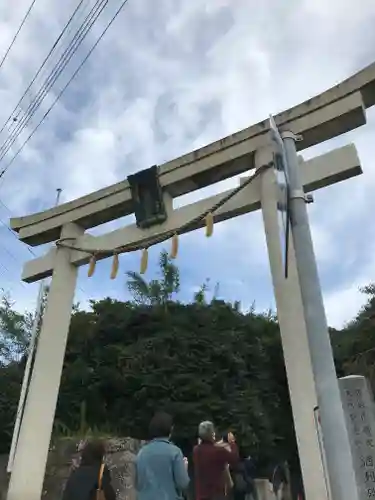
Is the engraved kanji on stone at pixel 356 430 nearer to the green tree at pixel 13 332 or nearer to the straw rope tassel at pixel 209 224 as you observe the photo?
the straw rope tassel at pixel 209 224

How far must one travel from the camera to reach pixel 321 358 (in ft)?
8.41

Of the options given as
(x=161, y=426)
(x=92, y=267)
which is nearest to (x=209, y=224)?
(x=92, y=267)

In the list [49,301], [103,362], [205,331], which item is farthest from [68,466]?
[205,331]

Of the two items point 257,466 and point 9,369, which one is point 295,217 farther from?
point 9,369

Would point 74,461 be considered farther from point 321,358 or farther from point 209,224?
point 321,358

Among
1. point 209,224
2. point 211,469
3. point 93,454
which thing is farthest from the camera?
point 209,224

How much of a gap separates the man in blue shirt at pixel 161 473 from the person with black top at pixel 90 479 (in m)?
0.23

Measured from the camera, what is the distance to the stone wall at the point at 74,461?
6625mm

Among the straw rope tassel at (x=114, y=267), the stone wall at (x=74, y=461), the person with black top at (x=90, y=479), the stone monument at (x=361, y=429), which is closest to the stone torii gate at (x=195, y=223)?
the straw rope tassel at (x=114, y=267)

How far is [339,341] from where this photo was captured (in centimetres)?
1320

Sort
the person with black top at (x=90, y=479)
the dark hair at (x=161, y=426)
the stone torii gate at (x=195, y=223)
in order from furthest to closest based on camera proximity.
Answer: the stone torii gate at (x=195, y=223), the dark hair at (x=161, y=426), the person with black top at (x=90, y=479)

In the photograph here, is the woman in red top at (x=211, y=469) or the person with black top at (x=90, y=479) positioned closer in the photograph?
the person with black top at (x=90, y=479)

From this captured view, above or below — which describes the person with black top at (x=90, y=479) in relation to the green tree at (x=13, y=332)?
below

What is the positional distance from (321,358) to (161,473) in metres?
1.60
